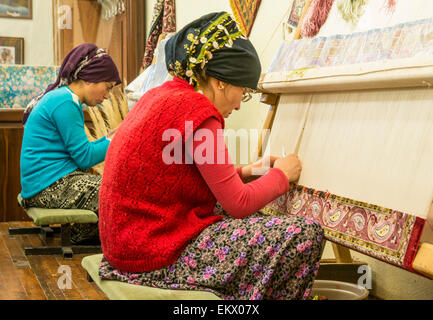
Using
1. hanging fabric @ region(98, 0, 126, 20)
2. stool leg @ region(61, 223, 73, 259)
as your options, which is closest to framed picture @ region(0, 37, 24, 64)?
hanging fabric @ region(98, 0, 126, 20)

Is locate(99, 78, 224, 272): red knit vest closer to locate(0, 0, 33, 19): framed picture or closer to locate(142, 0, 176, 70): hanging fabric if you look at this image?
locate(142, 0, 176, 70): hanging fabric

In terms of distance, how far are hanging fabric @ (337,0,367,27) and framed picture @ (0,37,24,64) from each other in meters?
3.35

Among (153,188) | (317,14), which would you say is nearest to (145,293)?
(153,188)

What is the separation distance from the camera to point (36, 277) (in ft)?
8.16

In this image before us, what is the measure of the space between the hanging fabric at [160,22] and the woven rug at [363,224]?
2267 mm

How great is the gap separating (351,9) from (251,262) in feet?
2.51

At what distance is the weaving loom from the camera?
1.15 metres

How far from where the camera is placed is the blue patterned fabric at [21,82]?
4.09m

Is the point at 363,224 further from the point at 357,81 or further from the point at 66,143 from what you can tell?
the point at 66,143

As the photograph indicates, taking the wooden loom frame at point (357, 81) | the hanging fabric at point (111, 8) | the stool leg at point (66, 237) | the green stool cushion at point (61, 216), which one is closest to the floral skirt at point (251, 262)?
the wooden loom frame at point (357, 81)

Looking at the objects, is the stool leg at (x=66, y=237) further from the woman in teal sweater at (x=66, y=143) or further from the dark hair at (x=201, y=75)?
the dark hair at (x=201, y=75)

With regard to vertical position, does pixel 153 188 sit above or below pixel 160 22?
below

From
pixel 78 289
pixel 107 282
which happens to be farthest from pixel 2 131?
pixel 107 282

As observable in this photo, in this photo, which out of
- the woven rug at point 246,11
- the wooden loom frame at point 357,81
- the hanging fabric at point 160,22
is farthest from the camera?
the hanging fabric at point 160,22
